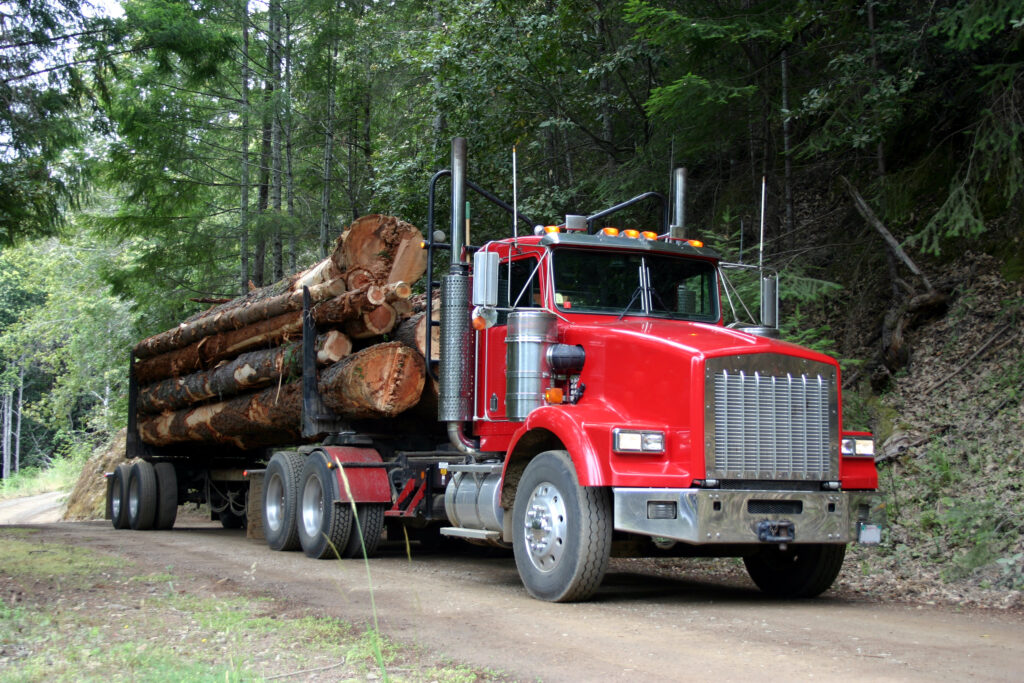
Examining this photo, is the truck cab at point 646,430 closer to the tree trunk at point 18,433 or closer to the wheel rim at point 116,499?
the wheel rim at point 116,499

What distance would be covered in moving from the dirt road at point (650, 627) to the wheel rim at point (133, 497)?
6101mm

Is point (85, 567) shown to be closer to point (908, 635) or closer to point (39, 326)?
point (908, 635)

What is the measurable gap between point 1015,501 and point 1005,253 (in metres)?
5.02

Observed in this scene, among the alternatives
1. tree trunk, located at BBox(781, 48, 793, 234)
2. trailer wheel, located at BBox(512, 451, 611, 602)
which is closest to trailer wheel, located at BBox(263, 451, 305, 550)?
trailer wheel, located at BBox(512, 451, 611, 602)

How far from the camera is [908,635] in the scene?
6156 millimetres

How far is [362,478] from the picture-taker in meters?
10.4

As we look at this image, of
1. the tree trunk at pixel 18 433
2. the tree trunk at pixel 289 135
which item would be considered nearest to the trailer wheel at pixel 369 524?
the tree trunk at pixel 289 135

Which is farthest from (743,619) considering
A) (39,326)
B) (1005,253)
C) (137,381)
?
(39,326)

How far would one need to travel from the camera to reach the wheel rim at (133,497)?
1573 cm

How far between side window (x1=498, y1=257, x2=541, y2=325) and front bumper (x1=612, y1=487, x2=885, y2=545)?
229cm

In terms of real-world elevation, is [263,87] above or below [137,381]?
above

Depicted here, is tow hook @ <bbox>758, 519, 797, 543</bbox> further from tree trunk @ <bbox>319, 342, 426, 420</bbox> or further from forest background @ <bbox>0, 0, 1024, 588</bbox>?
tree trunk @ <bbox>319, 342, 426, 420</bbox>

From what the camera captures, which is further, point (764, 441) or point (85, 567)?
point (85, 567)

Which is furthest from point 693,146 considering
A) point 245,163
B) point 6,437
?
point 6,437
